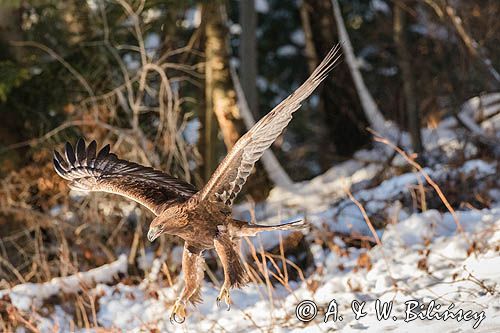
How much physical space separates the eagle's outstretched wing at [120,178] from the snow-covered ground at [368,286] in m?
1.09

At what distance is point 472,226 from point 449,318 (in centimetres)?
239

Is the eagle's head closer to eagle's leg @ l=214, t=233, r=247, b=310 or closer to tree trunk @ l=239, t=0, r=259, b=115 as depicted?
eagle's leg @ l=214, t=233, r=247, b=310

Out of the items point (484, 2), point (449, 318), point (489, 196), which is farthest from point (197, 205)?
point (484, 2)

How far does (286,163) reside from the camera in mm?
14617

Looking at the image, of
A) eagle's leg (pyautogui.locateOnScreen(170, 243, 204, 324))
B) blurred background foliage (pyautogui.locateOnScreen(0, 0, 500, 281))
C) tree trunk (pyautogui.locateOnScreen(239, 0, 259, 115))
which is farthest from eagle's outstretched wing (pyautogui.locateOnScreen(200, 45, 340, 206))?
tree trunk (pyautogui.locateOnScreen(239, 0, 259, 115))

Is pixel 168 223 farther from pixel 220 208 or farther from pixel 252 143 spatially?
pixel 252 143

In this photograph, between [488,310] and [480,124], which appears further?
[480,124]

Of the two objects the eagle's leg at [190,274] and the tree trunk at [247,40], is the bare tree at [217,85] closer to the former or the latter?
the tree trunk at [247,40]

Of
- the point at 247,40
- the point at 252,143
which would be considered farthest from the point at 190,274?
the point at 247,40

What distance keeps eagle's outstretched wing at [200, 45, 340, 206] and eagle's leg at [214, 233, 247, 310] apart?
17 cm

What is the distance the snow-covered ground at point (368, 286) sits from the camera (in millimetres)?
5082

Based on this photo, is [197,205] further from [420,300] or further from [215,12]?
[215,12]

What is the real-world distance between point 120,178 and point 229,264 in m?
0.76

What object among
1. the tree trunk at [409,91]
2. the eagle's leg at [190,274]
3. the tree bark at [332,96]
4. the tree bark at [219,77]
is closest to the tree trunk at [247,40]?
the tree bark at [219,77]
